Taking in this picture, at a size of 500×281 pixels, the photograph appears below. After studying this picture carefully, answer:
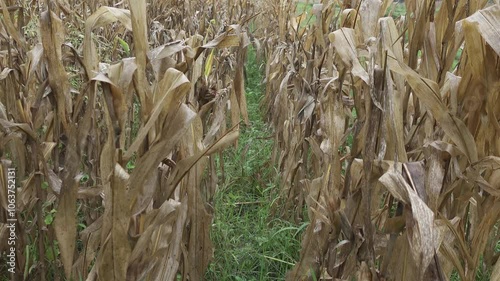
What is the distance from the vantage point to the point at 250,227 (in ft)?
6.81

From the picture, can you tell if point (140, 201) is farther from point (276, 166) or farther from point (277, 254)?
point (276, 166)

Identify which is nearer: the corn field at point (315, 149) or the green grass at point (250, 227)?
the corn field at point (315, 149)

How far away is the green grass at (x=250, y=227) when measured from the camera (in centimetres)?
177

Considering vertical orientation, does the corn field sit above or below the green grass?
above

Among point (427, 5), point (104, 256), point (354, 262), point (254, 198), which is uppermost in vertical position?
point (427, 5)

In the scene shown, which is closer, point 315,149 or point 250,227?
point 315,149

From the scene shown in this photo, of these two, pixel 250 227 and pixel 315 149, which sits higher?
pixel 315 149

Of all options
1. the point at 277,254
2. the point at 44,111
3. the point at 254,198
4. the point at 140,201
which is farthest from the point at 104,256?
the point at 254,198

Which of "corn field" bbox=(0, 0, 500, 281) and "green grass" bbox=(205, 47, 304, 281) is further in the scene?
"green grass" bbox=(205, 47, 304, 281)

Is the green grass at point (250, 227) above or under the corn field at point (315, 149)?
under

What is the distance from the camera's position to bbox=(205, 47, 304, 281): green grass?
1772 mm

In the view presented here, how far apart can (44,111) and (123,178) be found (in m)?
0.68

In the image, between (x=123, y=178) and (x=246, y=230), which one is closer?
(x=123, y=178)

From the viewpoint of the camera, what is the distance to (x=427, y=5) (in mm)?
1291
